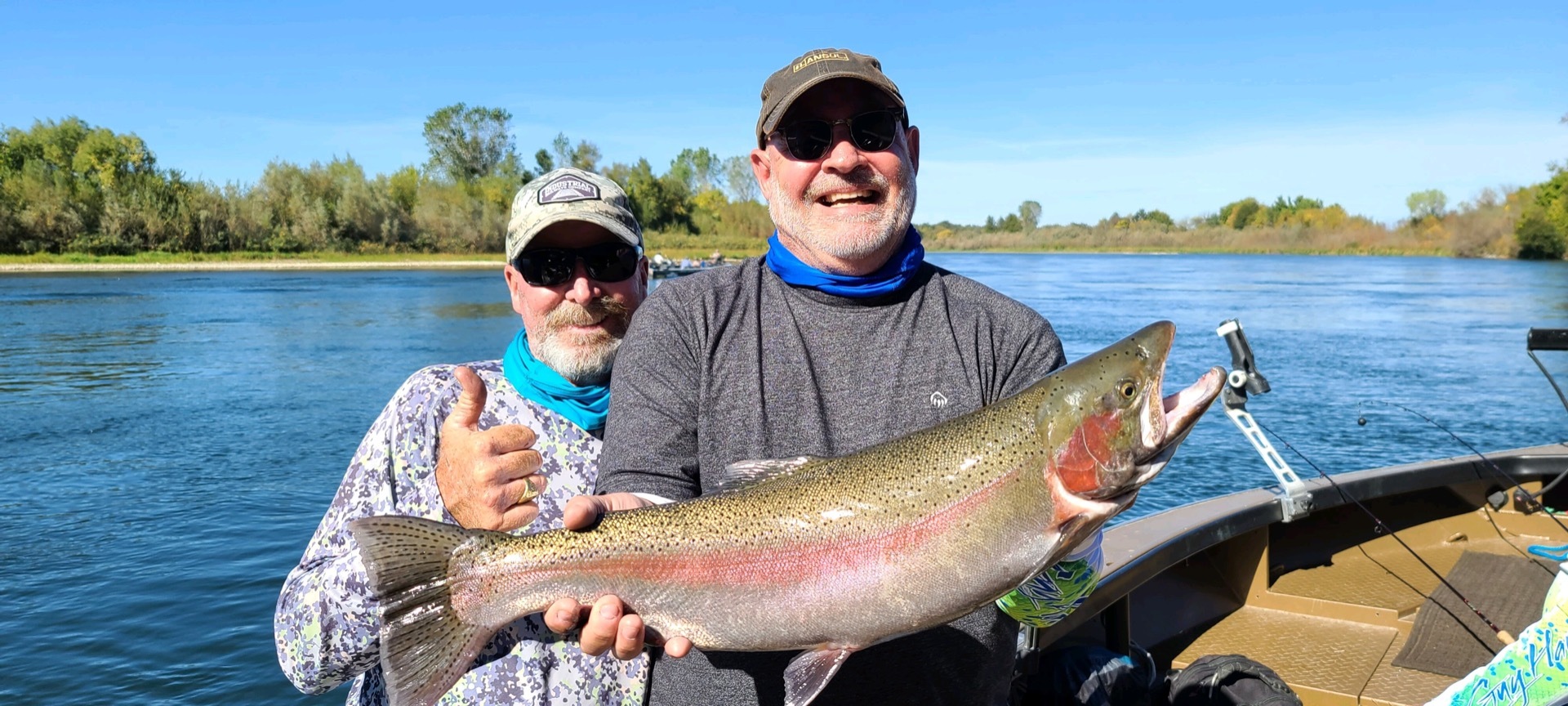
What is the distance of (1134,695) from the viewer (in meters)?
4.61

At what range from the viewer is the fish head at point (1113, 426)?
2.34 meters

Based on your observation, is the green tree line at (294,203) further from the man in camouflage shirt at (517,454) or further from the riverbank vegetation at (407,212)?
the man in camouflage shirt at (517,454)

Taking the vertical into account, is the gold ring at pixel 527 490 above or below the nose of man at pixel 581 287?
below

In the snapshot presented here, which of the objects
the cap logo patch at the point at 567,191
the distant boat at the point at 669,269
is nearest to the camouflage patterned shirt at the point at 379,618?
the cap logo patch at the point at 567,191

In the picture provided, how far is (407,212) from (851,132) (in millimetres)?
112986

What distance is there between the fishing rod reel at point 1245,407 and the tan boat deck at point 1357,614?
0.48 metres

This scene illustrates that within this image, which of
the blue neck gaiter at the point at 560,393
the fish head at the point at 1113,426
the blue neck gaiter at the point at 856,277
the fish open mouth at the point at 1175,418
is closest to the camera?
the fish open mouth at the point at 1175,418

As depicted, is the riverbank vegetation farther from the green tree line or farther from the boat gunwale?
the boat gunwale

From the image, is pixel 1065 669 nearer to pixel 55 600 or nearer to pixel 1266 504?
pixel 1266 504

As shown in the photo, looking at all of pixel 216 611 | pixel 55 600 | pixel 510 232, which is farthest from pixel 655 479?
pixel 55 600

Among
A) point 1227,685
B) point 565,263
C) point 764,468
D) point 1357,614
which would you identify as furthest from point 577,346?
point 1357,614

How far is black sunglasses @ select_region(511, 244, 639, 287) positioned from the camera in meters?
3.60

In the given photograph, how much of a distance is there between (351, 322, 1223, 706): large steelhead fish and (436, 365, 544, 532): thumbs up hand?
101mm

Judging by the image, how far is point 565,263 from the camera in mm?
3604
